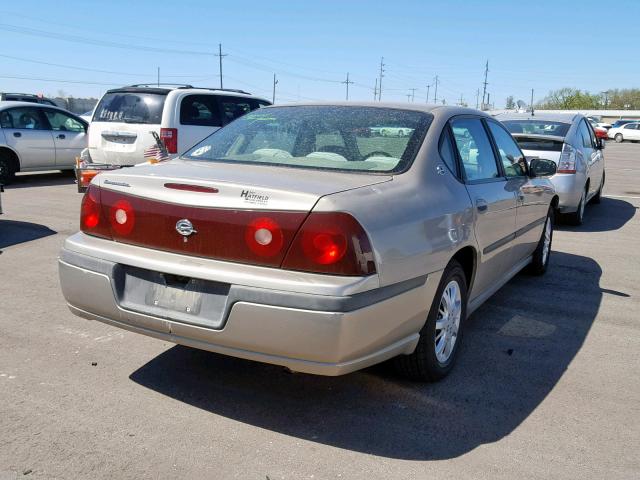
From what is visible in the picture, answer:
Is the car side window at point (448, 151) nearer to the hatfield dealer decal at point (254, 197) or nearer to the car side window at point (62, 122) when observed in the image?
the hatfield dealer decal at point (254, 197)

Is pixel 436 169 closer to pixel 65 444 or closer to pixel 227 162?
pixel 227 162

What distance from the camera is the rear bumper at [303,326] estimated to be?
2.89 metres

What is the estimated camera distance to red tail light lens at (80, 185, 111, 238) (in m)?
3.53

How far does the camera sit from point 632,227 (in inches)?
386

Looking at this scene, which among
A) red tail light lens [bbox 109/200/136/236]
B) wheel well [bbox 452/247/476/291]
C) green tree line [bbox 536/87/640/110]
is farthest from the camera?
green tree line [bbox 536/87/640/110]

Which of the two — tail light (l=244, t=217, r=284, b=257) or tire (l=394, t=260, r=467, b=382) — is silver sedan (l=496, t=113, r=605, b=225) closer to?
tire (l=394, t=260, r=467, b=382)

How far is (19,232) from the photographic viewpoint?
7887 mm

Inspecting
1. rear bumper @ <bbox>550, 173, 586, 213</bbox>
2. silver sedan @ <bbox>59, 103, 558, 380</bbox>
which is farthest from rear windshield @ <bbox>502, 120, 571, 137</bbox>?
silver sedan @ <bbox>59, 103, 558, 380</bbox>

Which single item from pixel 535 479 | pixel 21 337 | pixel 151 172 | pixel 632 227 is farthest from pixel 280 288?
pixel 632 227

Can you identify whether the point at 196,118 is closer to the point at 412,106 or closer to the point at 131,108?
the point at 131,108

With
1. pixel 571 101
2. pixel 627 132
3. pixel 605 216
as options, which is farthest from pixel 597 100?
pixel 605 216

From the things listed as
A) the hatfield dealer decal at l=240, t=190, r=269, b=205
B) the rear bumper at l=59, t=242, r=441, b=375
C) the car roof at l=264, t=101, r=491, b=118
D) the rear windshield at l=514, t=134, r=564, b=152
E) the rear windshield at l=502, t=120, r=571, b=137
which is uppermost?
the car roof at l=264, t=101, r=491, b=118

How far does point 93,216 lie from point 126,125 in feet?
22.0

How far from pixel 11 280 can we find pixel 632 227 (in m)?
8.49
